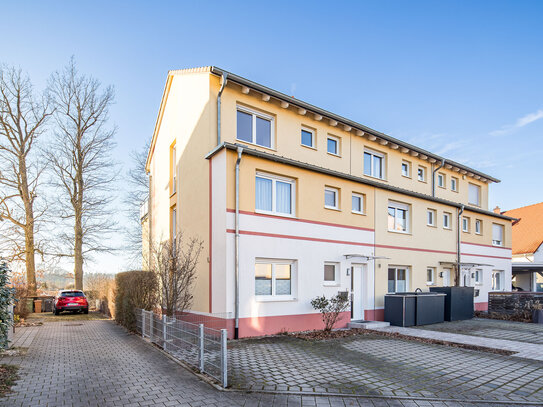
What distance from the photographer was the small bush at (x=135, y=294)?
11.3 metres

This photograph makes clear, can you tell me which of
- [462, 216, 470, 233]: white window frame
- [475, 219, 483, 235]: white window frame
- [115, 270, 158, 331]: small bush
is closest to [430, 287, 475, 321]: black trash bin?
Result: [462, 216, 470, 233]: white window frame

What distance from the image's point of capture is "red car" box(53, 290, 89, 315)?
18.9 metres

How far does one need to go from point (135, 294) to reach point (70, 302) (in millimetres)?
9735

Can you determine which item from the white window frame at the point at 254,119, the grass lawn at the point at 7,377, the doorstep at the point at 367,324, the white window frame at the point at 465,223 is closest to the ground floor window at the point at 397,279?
the doorstep at the point at 367,324

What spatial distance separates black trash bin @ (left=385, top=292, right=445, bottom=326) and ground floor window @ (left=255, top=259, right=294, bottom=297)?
4.28 metres

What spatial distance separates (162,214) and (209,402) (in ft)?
42.7

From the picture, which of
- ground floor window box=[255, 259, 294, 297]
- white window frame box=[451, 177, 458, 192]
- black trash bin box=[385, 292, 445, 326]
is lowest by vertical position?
black trash bin box=[385, 292, 445, 326]

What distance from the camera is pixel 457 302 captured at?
15367 millimetres

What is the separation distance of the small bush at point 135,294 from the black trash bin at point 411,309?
8222mm

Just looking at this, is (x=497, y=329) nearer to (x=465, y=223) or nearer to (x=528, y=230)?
(x=465, y=223)

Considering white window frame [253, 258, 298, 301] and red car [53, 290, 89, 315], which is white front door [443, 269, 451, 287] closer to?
white window frame [253, 258, 298, 301]

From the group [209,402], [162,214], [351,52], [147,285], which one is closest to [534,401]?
[209,402]

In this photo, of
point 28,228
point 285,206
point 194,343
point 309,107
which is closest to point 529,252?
point 309,107

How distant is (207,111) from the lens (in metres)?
11.7
